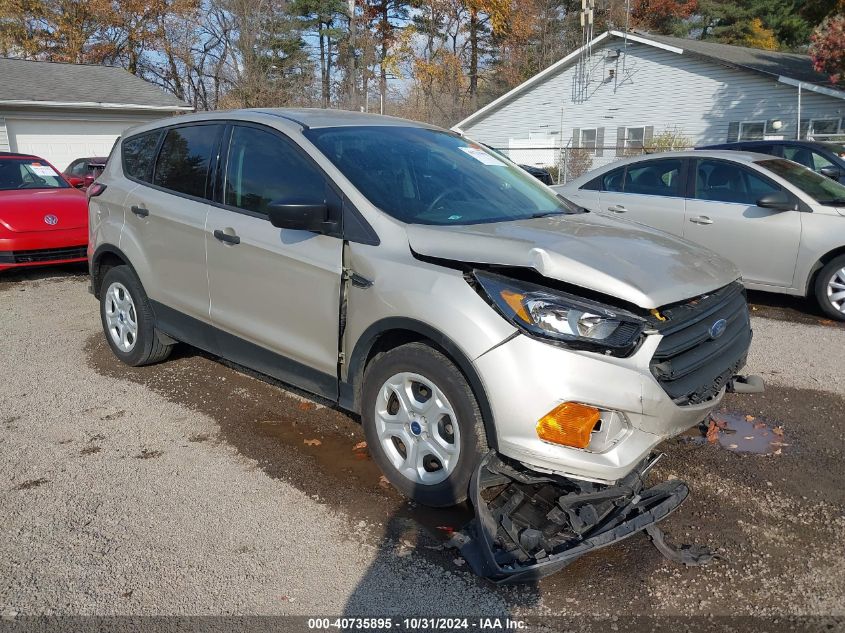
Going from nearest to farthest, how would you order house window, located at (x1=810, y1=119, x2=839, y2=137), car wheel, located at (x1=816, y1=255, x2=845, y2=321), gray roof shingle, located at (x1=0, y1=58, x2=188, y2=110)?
car wheel, located at (x1=816, y1=255, x2=845, y2=321) < gray roof shingle, located at (x1=0, y1=58, x2=188, y2=110) < house window, located at (x1=810, y1=119, x2=839, y2=137)

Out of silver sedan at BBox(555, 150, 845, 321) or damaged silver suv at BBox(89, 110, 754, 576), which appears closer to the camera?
damaged silver suv at BBox(89, 110, 754, 576)

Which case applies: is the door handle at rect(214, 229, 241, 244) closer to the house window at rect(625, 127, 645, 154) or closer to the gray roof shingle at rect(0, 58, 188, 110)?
the gray roof shingle at rect(0, 58, 188, 110)

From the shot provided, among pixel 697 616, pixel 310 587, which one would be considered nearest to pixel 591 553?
pixel 697 616

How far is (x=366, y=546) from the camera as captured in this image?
3.13m

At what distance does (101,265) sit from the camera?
18.0ft

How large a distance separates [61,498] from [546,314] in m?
2.63

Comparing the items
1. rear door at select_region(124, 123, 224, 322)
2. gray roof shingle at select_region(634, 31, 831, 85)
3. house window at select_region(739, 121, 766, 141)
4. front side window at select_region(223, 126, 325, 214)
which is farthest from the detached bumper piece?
house window at select_region(739, 121, 766, 141)

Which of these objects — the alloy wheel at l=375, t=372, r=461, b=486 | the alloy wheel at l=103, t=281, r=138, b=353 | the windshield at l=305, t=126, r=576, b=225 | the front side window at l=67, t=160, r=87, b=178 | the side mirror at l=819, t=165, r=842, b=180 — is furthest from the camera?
the front side window at l=67, t=160, r=87, b=178

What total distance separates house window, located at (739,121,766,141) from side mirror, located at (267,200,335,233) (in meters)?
22.6

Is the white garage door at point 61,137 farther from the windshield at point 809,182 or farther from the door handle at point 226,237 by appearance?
the windshield at point 809,182

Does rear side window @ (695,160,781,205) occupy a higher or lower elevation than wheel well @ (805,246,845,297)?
higher

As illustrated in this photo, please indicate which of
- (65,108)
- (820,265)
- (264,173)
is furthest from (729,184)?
(65,108)

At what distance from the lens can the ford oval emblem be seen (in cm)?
323

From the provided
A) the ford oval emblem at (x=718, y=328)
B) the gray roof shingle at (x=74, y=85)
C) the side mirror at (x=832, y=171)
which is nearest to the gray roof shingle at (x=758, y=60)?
the side mirror at (x=832, y=171)
